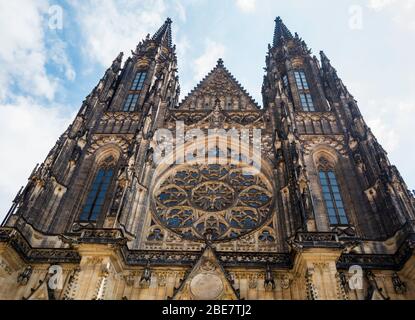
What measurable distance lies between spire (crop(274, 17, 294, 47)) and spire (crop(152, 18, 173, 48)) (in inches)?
340

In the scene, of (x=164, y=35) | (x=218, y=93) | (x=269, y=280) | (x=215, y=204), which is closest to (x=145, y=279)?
(x=269, y=280)

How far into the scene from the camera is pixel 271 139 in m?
19.0

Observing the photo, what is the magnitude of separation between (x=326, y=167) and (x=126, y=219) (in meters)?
9.72

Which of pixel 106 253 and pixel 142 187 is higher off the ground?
pixel 142 187

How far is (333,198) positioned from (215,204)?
5166mm

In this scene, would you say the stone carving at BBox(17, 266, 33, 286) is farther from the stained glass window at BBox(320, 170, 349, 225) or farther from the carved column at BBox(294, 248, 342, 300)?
the stained glass window at BBox(320, 170, 349, 225)

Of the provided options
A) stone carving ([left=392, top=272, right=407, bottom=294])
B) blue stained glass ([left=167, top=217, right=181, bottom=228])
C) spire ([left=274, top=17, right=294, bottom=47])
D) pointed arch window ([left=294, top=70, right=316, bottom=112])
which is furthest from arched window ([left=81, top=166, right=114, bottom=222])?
spire ([left=274, top=17, right=294, bottom=47])

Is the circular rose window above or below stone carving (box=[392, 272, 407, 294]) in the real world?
above

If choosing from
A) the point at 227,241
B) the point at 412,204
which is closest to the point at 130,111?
the point at 227,241

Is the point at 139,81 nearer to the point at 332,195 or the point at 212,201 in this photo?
the point at 212,201

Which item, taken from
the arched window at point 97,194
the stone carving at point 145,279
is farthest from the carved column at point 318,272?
the arched window at point 97,194

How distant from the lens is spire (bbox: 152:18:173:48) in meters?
29.3

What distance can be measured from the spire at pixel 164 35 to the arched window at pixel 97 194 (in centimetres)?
1427
